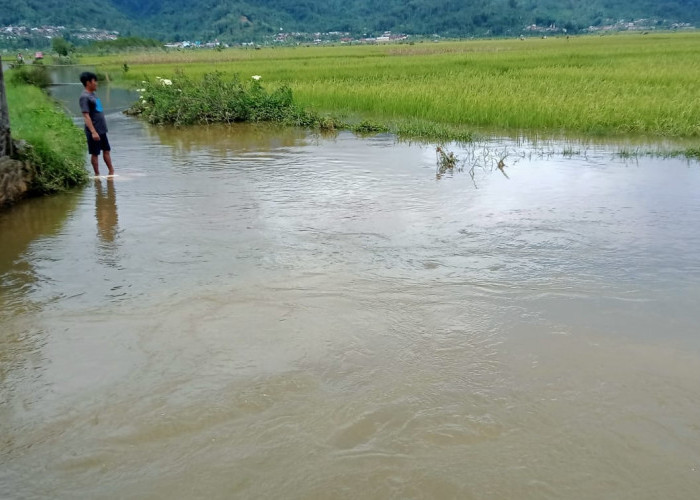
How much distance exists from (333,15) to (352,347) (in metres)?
149

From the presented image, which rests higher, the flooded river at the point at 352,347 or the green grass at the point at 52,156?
the green grass at the point at 52,156

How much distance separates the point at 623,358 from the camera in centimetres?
317

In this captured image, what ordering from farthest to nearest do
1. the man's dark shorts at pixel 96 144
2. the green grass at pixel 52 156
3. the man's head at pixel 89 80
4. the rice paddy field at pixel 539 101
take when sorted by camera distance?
the rice paddy field at pixel 539 101, the man's dark shorts at pixel 96 144, the man's head at pixel 89 80, the green grass at pixel 52 156

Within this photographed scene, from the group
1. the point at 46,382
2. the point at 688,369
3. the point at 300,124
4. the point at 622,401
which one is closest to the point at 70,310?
the point at 46,382

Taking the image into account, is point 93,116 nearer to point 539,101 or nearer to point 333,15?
point 539,101

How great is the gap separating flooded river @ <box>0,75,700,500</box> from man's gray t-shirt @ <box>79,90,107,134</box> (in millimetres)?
1199

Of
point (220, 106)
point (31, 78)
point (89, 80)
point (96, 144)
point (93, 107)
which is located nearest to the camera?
point (89, 80)

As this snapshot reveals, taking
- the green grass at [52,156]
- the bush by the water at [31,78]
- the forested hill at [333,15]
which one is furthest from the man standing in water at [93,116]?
the forested hill at [333,15]

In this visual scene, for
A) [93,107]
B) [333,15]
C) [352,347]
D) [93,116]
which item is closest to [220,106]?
[93,116]

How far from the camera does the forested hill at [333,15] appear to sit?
105125 mm

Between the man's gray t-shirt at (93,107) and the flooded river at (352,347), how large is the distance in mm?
1199

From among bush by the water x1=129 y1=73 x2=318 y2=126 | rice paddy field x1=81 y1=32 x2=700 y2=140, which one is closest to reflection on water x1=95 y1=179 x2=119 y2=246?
rice paddy field x1=81 y1=32 x2=700 y2=140

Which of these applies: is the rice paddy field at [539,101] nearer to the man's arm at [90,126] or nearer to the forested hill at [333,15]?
the man's arm at [90,126]

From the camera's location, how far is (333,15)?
467ft
